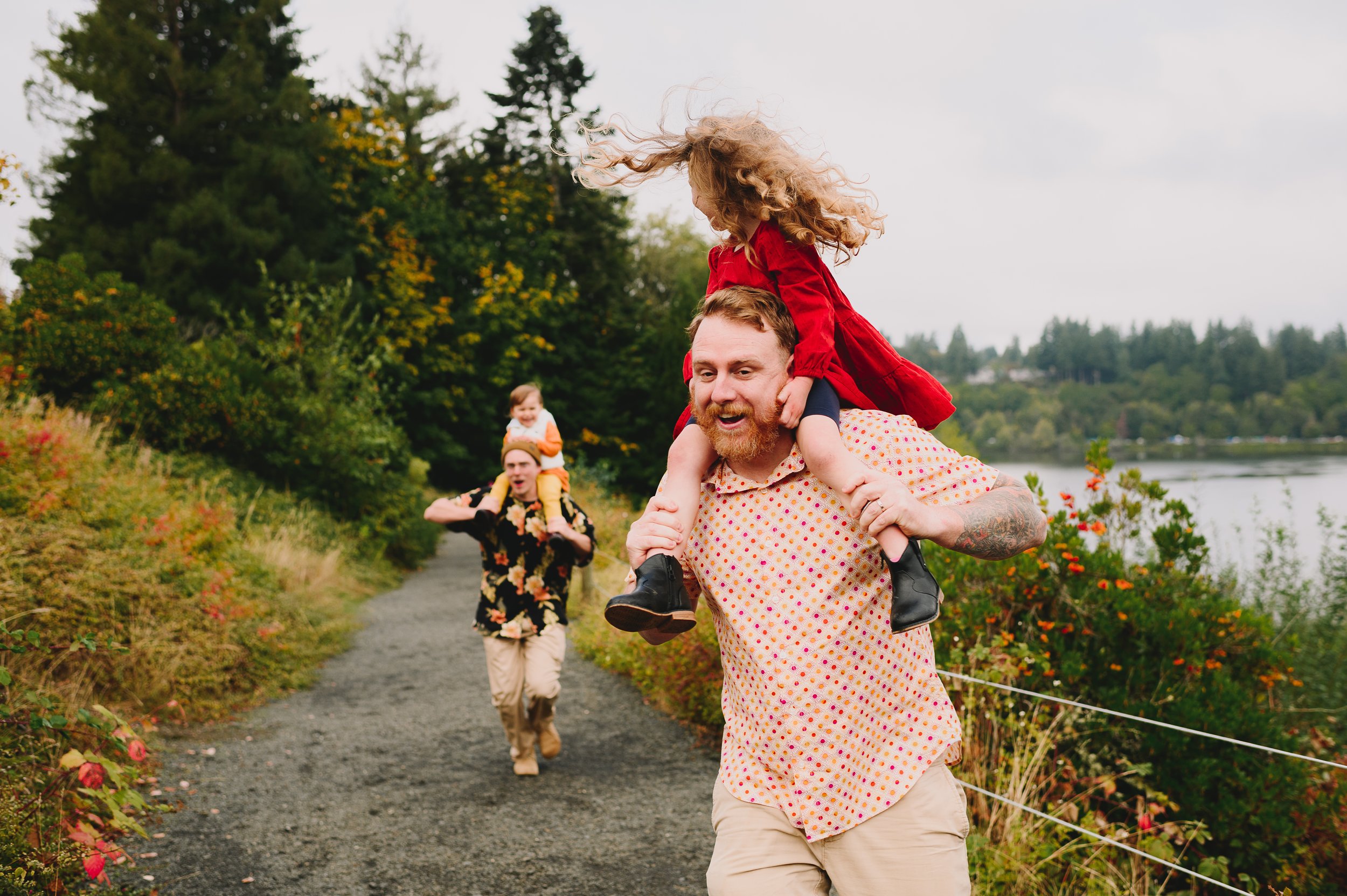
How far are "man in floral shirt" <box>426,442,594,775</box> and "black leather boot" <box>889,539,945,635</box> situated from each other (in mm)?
3786

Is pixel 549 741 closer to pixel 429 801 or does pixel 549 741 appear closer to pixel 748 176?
pixel 429 801

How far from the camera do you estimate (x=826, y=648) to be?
6.30 feet

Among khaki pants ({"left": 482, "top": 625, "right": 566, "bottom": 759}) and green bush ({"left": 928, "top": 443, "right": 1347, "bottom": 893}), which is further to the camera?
khaki pants ({"left": 482, "top": 625, "right": 566, "bottom": 759})

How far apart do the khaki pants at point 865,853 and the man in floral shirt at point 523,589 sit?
3.58m

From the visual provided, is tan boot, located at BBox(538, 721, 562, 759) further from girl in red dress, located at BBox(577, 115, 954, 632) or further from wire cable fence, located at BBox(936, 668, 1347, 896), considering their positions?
girl in red dress, located at BBox(577, 115, 954, 632)

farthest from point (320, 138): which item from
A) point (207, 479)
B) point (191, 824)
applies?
point (191, 824)

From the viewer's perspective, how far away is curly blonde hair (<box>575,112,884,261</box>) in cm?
203

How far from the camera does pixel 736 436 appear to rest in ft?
6.67

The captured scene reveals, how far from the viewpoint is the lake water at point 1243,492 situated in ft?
22.4

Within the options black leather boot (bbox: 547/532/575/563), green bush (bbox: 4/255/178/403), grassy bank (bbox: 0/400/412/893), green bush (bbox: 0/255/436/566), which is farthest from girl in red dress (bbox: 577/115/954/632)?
green bush (bbox: 4/255/178/403)

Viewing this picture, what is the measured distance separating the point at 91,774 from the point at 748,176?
3.39m

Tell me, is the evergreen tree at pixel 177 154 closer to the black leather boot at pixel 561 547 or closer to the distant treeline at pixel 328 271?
the distant treeline at pixel 328 271

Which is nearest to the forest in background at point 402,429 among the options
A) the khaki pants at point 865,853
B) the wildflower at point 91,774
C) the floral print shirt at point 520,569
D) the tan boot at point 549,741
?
the wildflower at point 91,774

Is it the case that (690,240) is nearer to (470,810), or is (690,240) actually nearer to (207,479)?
(207,479)
